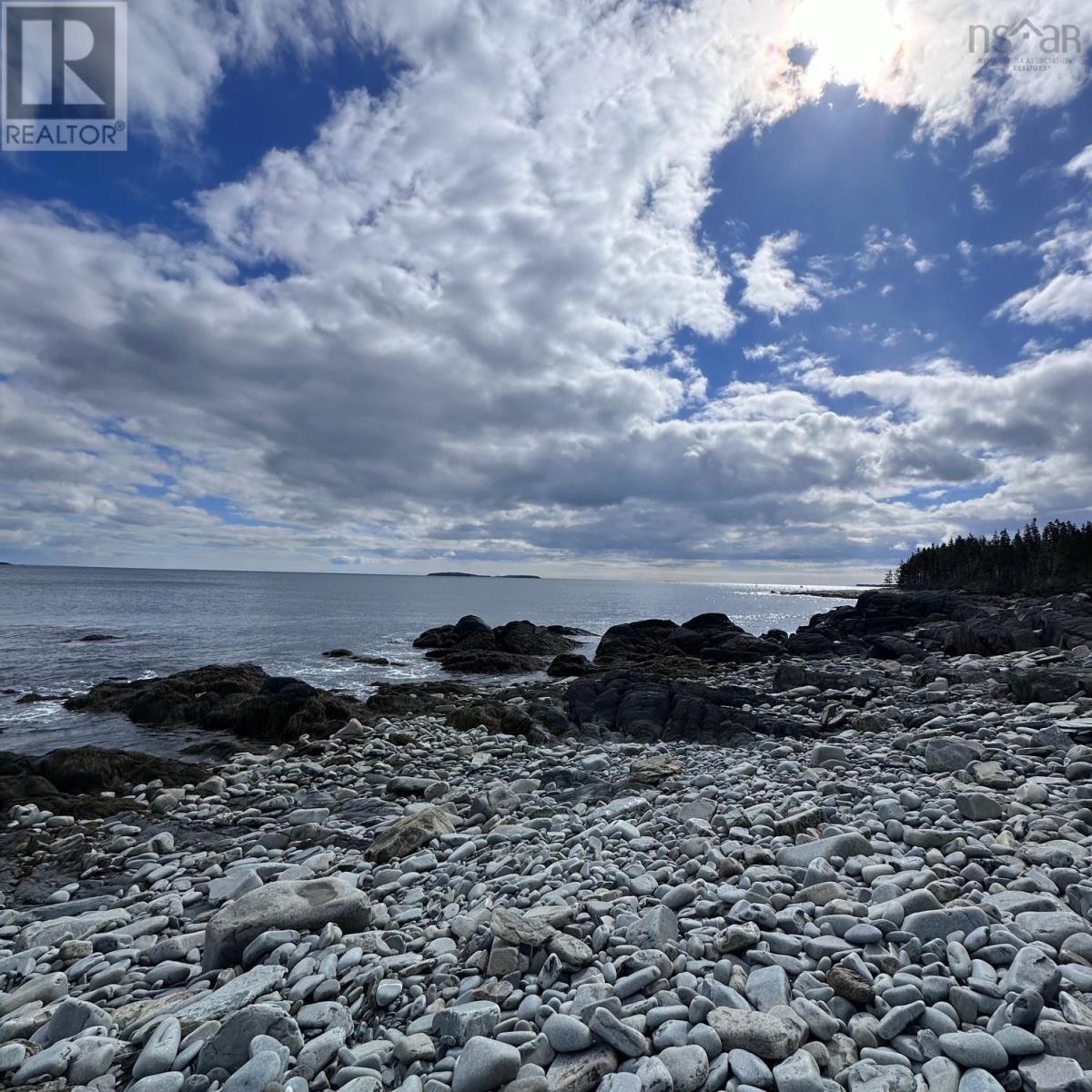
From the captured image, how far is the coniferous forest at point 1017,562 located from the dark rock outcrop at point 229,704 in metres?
72.5

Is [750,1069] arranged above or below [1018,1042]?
below

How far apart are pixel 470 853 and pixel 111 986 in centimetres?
327

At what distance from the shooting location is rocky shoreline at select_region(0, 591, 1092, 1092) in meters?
3.23

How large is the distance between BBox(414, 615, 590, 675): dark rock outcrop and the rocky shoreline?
60.7ft

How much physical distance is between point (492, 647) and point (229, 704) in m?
19.1

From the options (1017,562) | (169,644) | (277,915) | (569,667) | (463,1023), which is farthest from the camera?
(1017,562)

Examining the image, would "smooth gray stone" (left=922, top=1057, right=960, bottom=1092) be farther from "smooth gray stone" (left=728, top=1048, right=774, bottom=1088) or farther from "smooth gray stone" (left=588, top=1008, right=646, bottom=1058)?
"smooth gray stone" (left=588, top=1008, right=646, bottom=1058)

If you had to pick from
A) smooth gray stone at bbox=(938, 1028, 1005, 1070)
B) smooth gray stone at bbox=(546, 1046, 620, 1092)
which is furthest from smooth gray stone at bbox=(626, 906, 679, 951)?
smooth gray stone at bbox=(938, 1028, 1005, 1070)

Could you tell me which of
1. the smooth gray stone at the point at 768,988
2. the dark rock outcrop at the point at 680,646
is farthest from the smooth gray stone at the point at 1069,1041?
the dark rock outcrop at the point at 680,646

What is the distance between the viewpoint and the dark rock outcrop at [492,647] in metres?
30.2

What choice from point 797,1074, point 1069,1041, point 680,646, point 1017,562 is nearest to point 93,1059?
point 797,1074

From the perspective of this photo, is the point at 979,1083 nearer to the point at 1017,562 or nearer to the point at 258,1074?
the point at 258,1074

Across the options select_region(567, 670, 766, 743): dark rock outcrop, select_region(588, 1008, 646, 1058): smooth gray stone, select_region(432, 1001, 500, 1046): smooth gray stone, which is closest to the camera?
select_region(588, 1008, 646, 1058): smooth gray stone

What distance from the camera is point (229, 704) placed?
17.8m
